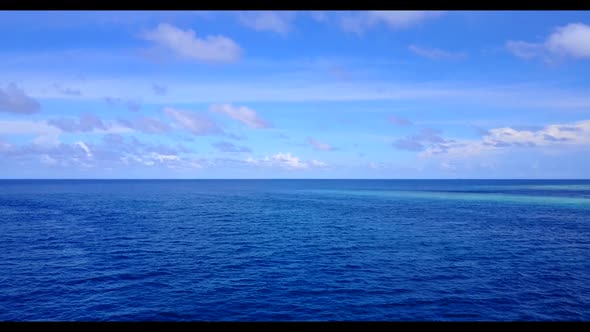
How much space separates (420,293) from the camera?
2650cm

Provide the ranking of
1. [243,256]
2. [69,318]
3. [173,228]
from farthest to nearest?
[173,228] → [243,256] → [69,318]

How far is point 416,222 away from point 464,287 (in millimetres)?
33381

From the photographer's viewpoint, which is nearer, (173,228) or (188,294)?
(188,294)

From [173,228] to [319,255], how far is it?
2826 cm
